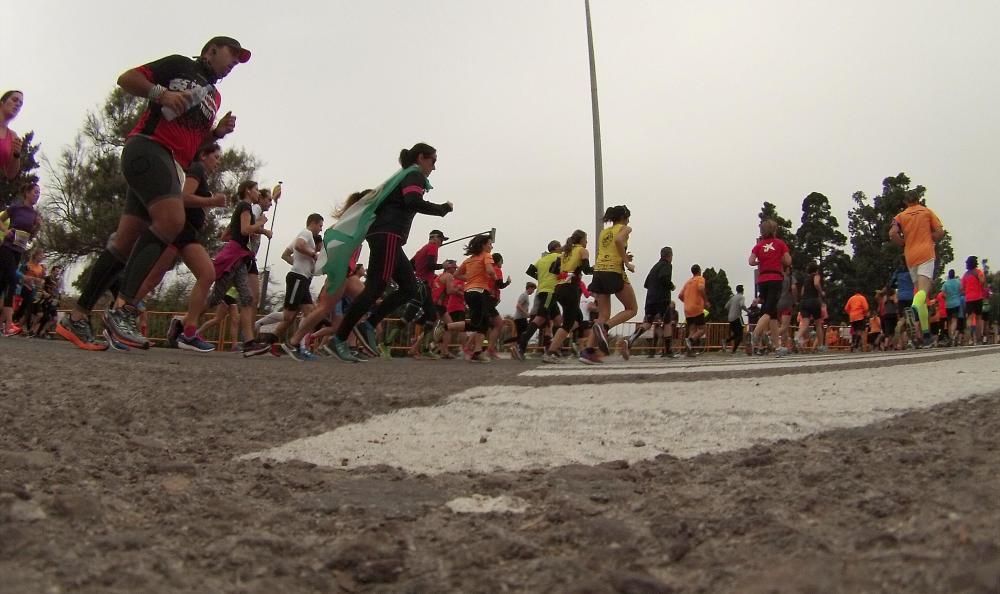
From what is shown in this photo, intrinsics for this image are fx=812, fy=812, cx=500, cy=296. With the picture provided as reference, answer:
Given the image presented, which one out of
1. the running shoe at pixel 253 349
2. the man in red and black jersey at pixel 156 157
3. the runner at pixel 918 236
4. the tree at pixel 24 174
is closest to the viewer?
the man in red and black jersey at pixel 156 157

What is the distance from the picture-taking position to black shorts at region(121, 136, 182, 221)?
5133 millimetres

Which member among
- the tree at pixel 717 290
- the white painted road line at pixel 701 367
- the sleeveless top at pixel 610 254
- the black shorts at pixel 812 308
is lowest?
the white painted road line at pixel 701 367

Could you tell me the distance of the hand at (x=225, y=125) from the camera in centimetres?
614

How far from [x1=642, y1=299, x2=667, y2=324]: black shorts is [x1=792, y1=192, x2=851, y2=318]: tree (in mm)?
44182

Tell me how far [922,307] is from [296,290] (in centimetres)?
949

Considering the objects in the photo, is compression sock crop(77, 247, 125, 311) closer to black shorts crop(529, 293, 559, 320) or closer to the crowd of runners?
the crowd of runners

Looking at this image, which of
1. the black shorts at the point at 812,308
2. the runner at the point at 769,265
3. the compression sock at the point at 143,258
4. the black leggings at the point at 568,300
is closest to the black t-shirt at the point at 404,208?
the compression sock at the point at 143,258

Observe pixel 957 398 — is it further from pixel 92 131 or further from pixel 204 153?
pixel 92 131

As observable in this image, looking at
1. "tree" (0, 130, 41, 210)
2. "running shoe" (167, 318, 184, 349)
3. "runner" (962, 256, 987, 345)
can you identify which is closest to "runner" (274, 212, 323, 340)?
"running shoe" (167, 318, 184, 349)

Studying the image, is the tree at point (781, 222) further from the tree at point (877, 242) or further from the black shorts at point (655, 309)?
the black shorts at point (655, 309)

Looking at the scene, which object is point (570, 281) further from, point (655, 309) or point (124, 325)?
point (124, 325)

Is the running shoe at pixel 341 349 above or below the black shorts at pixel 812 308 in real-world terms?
below

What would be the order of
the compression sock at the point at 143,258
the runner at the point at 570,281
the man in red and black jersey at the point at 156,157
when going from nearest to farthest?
the man in red and black jersey at the point at 156,157
the compression sock at the point at 143,258
the runner at the point at 570,281

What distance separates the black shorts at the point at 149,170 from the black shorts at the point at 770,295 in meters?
8.32
